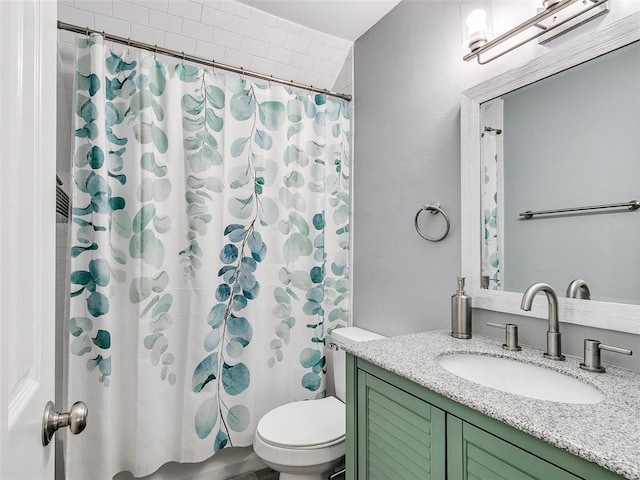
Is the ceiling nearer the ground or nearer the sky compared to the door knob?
nearer the sky

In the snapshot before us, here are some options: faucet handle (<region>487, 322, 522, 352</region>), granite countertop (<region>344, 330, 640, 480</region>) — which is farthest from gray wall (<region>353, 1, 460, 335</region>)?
granite countertop (<region>344, 330, 640, 480</region>)

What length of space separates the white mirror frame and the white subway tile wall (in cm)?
101

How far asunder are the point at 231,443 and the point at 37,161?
5.55 ft

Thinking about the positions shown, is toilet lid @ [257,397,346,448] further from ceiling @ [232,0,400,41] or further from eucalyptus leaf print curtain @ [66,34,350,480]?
ceiling @ [232,0,400,41]

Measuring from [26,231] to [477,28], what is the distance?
1.53 m

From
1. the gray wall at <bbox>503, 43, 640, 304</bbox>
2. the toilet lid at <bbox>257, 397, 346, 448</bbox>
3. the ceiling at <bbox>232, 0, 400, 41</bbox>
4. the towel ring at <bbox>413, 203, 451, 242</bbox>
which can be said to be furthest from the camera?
A: the ceiling at <bbox>232, 0, 400, 41</bbox>

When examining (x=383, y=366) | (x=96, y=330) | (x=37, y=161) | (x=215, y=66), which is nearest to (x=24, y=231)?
(x=37, y=161)

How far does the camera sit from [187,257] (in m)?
1.77

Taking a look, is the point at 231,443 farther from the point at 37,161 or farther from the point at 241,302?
the point at 37,161

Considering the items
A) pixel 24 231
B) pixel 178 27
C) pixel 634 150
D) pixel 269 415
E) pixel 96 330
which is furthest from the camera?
pixel 178 27

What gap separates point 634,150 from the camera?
1.05m

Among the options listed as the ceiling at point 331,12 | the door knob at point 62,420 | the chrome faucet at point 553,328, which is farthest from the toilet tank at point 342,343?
the ceiling at point 331,12

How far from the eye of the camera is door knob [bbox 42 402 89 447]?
2.02 feet

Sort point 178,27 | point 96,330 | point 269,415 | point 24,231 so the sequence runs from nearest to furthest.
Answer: point 24,231
point 96,330
point 269,415
point 178,27
